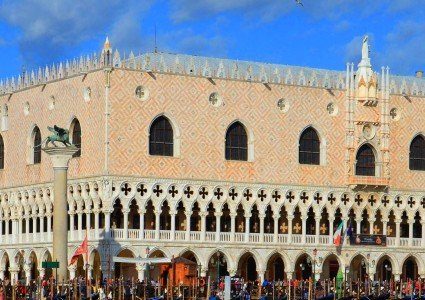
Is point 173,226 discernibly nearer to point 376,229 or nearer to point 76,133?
point 76,133

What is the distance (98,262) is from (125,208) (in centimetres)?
325

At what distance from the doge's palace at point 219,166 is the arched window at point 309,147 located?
0.23ft

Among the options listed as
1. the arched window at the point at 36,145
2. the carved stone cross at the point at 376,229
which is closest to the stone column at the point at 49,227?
the arched window at the point at 36,145

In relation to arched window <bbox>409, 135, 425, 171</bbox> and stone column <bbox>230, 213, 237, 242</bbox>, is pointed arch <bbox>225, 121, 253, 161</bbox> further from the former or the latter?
arched window <bbox>409, 135, 425, 171</bbox>

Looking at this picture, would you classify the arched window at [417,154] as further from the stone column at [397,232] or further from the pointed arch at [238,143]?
the pointed arch at [238,143]

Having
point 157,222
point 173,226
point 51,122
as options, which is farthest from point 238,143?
point 51,122

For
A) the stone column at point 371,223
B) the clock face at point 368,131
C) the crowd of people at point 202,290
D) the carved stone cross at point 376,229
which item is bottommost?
the crowd of people at point 202,290

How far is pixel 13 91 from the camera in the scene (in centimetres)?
8369

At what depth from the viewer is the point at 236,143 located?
7862 centimetres

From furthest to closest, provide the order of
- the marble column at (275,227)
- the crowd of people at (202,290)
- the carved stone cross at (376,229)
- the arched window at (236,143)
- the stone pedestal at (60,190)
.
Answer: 1. the carved stone cross at (376,229)
2. the marble column at (275,227)
3. the arched window at (236,143)
4. the stone pedestal at (60,190)
5. the crowd of people at (202,290)

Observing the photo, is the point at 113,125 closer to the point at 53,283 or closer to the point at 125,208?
the point at 125,208

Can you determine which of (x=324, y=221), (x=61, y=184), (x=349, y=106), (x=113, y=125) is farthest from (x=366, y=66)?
(x=61, y=184)

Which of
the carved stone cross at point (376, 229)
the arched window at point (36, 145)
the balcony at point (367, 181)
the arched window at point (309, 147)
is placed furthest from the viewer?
the carved stone cross at point (376, 229)

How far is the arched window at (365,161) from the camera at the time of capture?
8181 cm
